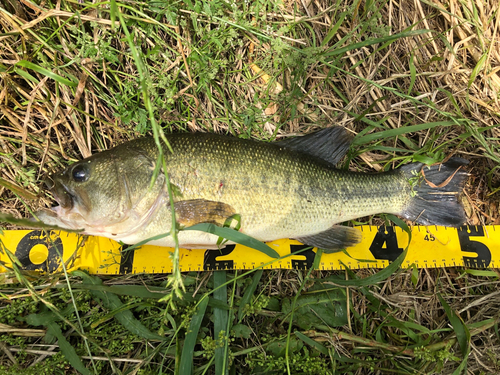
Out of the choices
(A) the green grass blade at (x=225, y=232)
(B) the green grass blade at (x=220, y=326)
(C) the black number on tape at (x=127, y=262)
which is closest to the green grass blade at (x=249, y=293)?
(B) the green grass blade at (x=220, y=326)

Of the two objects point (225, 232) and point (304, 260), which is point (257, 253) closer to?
point (304, 260)

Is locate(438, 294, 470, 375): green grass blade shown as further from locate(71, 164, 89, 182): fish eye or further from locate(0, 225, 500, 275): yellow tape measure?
locate(71, 164, 89, 182): fish eye

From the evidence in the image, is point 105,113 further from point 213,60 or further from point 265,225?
point 265,225

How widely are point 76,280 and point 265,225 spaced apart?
5.73 ft

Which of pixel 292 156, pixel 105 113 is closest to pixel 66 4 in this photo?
pixel 105 113

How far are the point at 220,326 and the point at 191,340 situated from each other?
0.25 meters

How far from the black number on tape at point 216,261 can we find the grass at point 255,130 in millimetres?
81

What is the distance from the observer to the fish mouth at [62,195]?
2.15m

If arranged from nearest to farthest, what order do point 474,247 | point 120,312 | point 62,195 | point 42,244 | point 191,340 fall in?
point 62,195 < point 191,340 < point 120,312 < point 42,244 < point 474,247

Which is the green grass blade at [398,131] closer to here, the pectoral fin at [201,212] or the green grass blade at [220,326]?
the pectoral fin at [201,212]

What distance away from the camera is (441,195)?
2.78 m

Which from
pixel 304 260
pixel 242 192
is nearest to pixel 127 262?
pixel 242 192

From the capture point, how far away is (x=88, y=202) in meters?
2.17

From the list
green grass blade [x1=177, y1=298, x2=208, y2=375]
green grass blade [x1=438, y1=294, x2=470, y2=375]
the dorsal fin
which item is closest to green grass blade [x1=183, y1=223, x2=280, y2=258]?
green grass blade [x1=177, y1=298, x2=208, y2=375]
